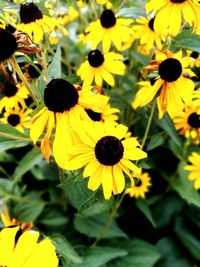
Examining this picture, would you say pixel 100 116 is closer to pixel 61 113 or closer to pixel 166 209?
pixel 61 113

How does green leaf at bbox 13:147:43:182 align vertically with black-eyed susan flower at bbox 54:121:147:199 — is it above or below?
below

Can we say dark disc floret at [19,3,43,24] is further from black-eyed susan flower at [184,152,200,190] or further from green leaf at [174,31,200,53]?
black-eyed susan flower at [184,152,200,190]

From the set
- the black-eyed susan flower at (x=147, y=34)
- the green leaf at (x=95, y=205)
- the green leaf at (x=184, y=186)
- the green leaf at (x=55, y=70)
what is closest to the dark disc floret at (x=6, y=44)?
the green leaf at (x=55, y=70)

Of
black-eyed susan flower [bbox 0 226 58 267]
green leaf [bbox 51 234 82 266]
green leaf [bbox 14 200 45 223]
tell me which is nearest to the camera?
black-eyed susan flower [bbox 0 226 58 267]

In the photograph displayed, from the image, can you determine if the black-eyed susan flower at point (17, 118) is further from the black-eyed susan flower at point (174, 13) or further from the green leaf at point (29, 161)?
the black-eyed susan flower at point (174, 13)

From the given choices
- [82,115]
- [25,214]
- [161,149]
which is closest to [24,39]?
[82,115]

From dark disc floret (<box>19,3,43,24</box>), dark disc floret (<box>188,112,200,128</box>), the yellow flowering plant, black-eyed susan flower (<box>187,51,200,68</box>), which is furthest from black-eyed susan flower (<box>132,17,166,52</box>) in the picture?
dark disc floret (<box>19,3,43,24</box>)

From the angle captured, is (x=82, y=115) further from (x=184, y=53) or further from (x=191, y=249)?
(x=191, y=249)
